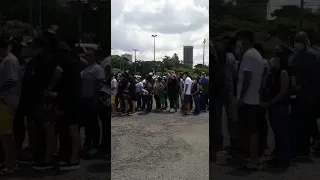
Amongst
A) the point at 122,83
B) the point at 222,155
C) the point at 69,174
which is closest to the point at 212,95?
the point at 222,155

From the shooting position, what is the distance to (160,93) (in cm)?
1335

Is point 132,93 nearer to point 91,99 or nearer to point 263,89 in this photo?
point 91,99

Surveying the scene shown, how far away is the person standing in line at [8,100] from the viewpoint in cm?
361

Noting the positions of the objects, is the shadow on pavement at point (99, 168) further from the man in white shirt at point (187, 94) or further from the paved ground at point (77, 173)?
the man in white shirt at point (187, 94)

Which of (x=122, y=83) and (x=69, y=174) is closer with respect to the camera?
(x=69, y=174)

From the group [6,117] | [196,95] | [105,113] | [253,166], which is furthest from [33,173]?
[196,95]

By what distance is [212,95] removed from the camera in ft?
11.8

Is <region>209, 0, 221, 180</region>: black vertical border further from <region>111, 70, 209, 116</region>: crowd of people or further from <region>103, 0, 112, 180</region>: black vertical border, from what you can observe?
<region>111, 70, 209, 116</region>: crowd of people

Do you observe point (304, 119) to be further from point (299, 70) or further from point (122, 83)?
point (122, 83)

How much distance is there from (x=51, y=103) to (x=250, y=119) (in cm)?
179

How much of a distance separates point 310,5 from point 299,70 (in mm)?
576

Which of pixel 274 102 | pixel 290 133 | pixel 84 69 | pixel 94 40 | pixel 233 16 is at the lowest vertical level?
pixel 290 133

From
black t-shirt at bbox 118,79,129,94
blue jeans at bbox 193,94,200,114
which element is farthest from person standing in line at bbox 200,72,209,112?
black t-shirt at bbox 118,79,129,94

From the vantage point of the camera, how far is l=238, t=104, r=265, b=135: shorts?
3.60 m
